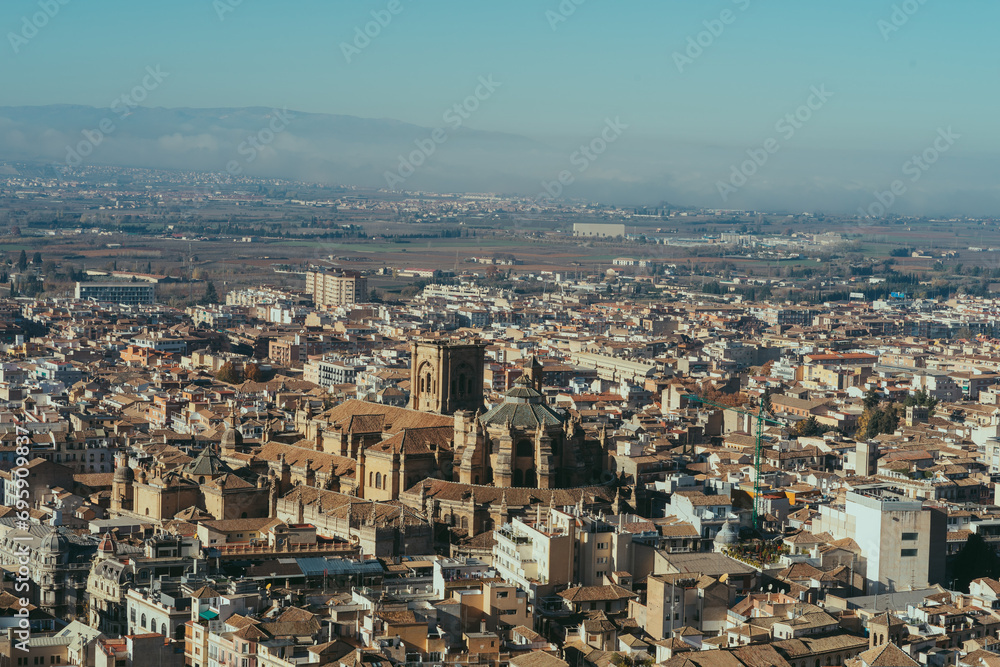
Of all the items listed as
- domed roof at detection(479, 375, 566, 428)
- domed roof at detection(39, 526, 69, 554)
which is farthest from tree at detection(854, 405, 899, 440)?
domed roof at detection(39, 526, 69, 554)

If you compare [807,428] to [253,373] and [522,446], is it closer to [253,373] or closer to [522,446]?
[522,446]

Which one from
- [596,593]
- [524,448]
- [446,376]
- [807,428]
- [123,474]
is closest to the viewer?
[596,593]

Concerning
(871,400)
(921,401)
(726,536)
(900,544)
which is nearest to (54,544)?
(726,536)

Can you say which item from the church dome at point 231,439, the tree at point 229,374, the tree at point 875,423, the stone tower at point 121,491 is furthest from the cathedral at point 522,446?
the tree at point 229,374

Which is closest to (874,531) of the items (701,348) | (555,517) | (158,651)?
(555,517)

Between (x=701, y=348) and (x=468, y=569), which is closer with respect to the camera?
(x=468, y=569)

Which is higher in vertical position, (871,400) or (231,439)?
(231,439)

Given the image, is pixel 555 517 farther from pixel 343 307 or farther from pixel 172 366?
pixel 343 307
